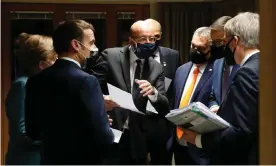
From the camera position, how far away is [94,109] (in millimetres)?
1854

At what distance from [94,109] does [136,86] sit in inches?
23.3

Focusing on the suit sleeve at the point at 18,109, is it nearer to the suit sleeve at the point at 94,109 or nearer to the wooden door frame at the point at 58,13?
the suit sleeve at the point at 94,109

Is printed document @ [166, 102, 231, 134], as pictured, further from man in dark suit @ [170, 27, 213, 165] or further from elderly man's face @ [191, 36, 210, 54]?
elderly man's face @ [191, 36, 210, 54]

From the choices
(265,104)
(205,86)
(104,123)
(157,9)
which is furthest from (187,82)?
(157,9)

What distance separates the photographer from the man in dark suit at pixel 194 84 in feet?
7.98

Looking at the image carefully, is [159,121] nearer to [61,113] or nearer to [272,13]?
[61,113]

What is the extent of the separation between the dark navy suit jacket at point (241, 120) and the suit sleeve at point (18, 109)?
78cm

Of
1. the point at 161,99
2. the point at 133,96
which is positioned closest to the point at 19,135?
the point at 133,96

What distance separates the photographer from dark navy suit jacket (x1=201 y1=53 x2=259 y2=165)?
186 centimetres

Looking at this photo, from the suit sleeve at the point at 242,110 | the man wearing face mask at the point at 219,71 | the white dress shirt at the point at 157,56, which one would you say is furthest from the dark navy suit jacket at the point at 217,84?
the suit sleeve at the point at 242,110

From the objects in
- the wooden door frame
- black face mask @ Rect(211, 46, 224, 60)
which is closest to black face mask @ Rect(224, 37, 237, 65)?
black face mask @ Rect(211, 46, 224, 60)

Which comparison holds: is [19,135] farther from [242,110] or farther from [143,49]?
[242,110]

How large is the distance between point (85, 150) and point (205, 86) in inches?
30.2

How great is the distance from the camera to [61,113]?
1.88 meters
